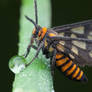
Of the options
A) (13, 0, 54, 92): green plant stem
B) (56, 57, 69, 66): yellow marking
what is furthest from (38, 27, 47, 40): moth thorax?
(56, 57, 69, 66): yellow marking

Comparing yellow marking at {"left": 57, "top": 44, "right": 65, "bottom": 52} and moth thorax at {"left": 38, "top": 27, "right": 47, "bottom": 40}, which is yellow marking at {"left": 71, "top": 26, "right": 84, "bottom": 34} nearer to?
yellow marking at {"left": 57, "top": 44, "right": 65, "bottom": 52}

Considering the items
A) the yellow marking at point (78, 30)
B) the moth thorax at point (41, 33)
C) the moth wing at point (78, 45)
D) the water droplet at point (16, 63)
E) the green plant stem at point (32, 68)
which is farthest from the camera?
the yellow marking at point (78, 30)

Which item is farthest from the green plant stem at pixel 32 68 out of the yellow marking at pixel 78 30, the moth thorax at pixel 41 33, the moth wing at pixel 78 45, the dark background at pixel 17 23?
the dark background at pixel 17 23

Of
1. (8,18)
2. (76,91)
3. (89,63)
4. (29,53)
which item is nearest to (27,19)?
(29,53)

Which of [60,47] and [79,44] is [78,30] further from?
[60,47]

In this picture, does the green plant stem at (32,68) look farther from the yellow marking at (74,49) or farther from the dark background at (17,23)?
the dark background at (17,23)

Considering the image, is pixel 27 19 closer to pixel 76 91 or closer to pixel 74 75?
pixel 74 75

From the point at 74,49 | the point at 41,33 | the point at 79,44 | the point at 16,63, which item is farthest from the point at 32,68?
the point at 79,44
